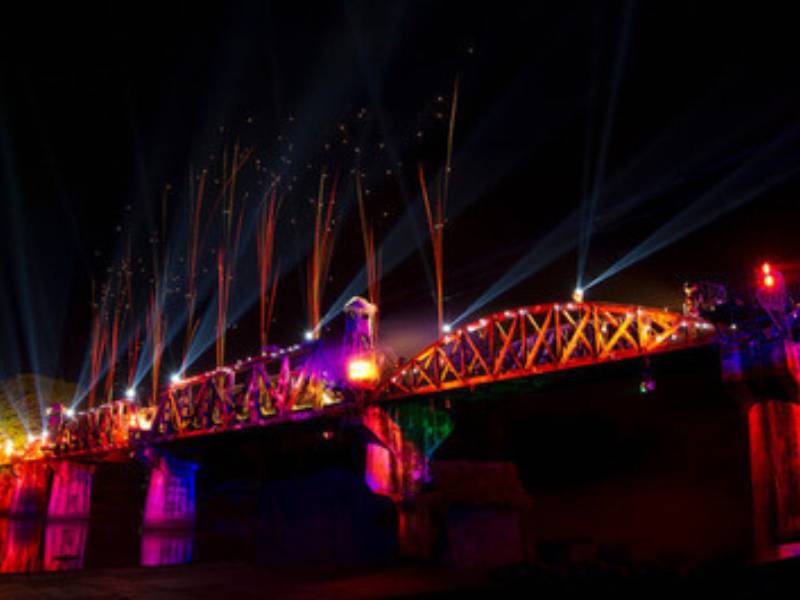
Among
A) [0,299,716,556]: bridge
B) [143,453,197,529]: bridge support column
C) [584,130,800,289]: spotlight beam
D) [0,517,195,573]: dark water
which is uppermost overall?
[584,130,800,289]: spotlight beam

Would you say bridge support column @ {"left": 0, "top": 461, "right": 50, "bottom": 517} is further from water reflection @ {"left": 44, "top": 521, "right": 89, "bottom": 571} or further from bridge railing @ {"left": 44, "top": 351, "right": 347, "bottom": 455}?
water reflection @ {"left": 44, "top": 521, "right": 89, "bottom": 571}

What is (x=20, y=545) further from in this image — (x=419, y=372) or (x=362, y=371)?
(x=419, y=372)

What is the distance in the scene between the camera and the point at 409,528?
2198cm

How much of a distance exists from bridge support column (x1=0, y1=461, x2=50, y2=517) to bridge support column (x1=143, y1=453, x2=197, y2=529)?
590 inches

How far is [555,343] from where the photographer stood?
1950 cm

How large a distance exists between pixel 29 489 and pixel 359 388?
3638 cm

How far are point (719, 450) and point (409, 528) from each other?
36.1ft

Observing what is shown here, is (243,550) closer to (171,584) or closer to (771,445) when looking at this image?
(171,584)

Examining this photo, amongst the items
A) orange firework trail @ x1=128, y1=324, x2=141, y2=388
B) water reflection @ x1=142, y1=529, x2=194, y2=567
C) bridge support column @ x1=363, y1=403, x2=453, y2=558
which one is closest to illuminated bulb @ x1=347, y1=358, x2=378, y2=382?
bridge support column @ x1=363, y1=403, x2=453, y2=558

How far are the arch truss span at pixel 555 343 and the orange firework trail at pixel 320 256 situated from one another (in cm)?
783

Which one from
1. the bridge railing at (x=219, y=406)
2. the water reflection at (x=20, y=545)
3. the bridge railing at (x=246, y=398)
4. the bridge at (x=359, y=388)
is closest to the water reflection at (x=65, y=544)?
the water reflection at (x=20, y=545)

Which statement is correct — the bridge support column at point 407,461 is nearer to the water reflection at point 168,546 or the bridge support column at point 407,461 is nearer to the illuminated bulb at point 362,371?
the illuminated bulb at point 362,371

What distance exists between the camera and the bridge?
18547 millimetres

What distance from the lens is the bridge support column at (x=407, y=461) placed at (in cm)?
Answer: 2194
